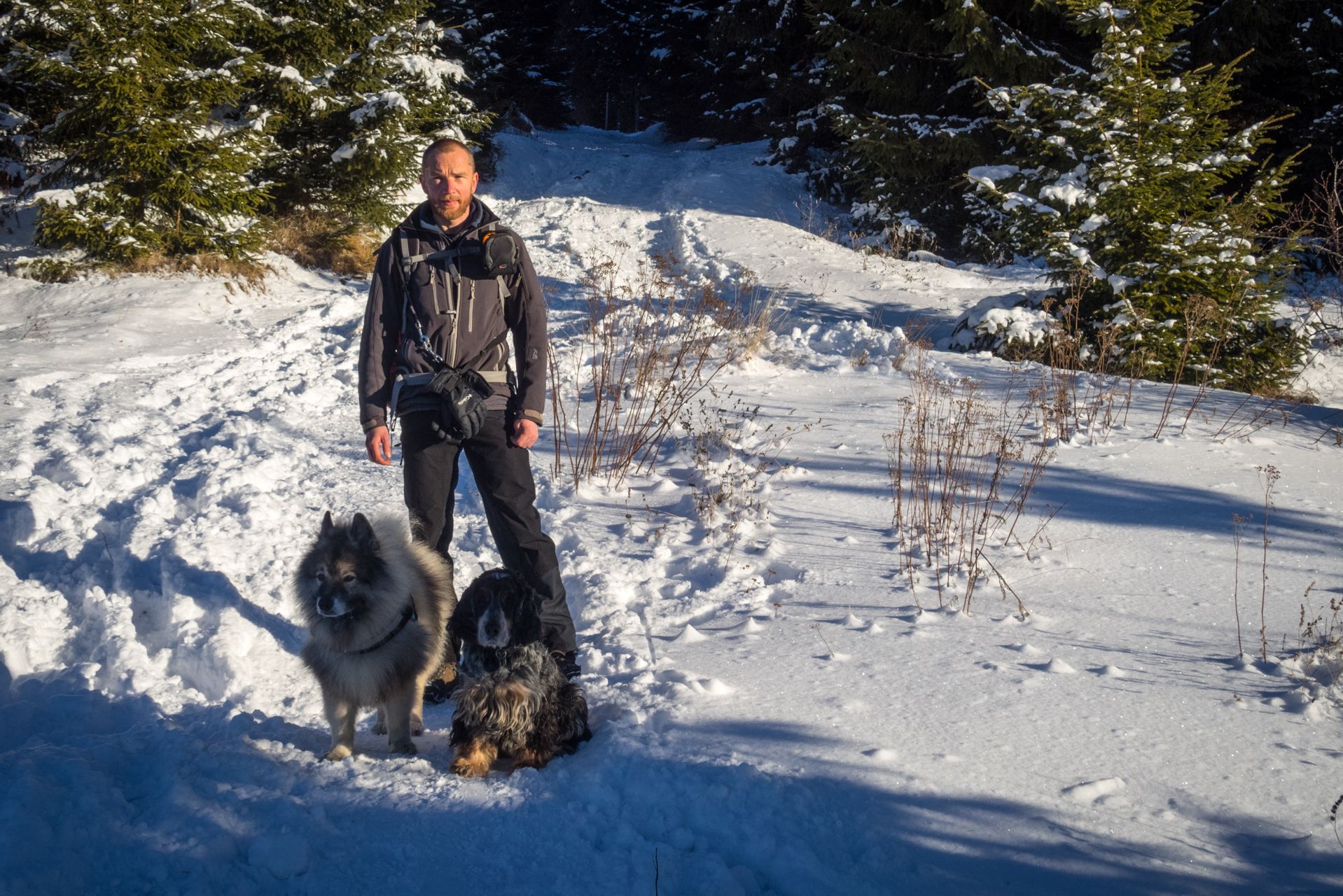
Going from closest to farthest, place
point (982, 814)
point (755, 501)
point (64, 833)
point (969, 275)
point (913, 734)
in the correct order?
1. point (64, 833)
2. point (982, 814)
3. point (913, 734)
4. point (755, 501)
5. point (969, 275)

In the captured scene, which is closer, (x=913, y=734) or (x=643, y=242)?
(x=913, y=734)

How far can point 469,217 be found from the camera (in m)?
3.17

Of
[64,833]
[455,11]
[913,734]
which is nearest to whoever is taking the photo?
[64,833]

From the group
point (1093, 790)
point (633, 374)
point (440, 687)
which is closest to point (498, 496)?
point (440, 687)

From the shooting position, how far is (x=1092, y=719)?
8.78ft

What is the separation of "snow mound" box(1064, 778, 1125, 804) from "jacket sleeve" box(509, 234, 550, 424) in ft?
8.12

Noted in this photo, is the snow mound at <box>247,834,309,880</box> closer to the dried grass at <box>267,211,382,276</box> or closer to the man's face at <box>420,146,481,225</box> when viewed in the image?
the man's face at <box>420,146,481,225</box>

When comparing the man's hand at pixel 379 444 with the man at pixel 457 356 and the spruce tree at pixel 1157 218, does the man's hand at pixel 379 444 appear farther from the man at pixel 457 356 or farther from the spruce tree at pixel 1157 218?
the spruce tree at pixel 1157 218

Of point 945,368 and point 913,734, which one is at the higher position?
point 945,368

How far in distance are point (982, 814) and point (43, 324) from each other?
980 cm

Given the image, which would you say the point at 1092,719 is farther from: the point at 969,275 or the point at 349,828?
the point at 969,275

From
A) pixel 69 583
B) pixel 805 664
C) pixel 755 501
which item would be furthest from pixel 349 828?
pixel 755 501

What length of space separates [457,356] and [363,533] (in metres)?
0.85

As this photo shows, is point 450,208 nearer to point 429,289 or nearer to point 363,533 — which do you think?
point 429,289
